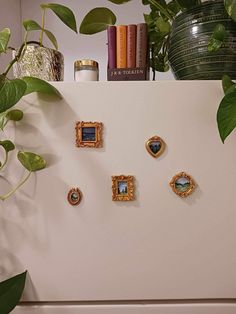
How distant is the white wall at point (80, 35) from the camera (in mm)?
1152

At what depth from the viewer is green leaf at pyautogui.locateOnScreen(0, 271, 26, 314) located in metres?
0.45

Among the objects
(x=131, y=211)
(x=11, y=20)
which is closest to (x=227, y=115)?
(x=131, y=211)

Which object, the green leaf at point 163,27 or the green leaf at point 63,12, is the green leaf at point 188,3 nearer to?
the green leaf at point 163,27

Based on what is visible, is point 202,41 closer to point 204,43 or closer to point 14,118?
point 204,43

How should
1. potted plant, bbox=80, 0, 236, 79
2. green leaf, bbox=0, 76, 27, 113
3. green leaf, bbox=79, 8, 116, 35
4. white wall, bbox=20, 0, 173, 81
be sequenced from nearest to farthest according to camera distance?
green leaf, bbox=0, 76, 27, 113 < potted plant, bbox=80, 0, 236, 79 < green leaf, bbox=79, 8, 116, 35 < white wall, bbox=20, 0, 173, 81

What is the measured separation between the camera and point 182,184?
19.2 inches

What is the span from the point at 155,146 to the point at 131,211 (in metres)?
0.14

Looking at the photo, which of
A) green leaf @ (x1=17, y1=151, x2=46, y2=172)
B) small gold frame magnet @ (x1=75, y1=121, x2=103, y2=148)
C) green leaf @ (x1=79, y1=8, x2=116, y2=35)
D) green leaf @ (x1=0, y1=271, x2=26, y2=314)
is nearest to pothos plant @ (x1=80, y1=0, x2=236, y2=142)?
green leaf @ (x1=79, y1=8, x2=116, y2=35)

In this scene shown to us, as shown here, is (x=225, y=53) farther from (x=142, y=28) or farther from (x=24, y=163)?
(x=24, y=163)

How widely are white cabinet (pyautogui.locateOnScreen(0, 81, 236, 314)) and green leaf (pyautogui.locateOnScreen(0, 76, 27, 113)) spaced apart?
85mm

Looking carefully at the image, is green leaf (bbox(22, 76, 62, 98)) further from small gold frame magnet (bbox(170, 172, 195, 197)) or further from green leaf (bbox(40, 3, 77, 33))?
small gold frame magnet (bbox(170, 172, 195, 197))

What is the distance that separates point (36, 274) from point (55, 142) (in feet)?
0.90

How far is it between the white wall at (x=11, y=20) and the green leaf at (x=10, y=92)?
605 mm

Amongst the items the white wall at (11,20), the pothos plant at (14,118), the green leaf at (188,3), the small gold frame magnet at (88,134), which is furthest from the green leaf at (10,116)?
the white wall at (11,20)
